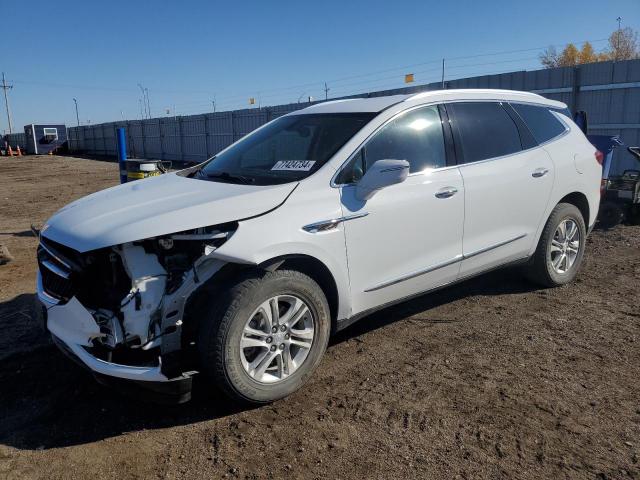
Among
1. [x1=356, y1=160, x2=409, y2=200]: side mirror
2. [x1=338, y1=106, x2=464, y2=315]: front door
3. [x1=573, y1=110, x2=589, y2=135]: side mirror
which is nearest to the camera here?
[x1=356, y1=160, x2=409, y2=200]: side mirror

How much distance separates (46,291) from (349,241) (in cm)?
197

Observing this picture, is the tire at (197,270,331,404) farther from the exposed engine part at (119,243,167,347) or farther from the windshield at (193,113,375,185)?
the windshield at (193,113,375,185)

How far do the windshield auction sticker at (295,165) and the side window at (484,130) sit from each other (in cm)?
135

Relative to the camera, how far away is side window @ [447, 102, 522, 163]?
168 inches

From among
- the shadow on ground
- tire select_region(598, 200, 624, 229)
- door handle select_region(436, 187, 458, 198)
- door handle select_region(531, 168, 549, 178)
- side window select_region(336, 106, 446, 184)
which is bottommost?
the shadow on ground

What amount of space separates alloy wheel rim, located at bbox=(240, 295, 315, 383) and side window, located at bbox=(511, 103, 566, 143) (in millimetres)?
2947

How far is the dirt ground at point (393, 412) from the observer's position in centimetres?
271

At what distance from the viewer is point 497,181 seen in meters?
4.34

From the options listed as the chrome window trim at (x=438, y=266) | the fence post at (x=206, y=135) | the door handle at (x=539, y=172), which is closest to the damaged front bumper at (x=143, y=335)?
the chrome window trim at (x=438, y=266)

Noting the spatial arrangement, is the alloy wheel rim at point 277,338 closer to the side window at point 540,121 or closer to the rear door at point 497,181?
the rear door at point 497,181

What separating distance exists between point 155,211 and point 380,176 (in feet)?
4.64

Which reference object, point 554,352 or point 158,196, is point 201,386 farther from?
point 554,352

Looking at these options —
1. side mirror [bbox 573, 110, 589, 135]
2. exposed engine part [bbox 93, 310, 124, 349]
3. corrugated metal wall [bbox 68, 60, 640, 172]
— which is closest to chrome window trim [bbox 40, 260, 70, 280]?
exposed engine part [bbox 93, 310, 124, 349]

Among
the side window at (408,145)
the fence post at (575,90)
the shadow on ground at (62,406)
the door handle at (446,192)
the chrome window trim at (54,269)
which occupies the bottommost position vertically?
the shadow on ground at (62,406)
